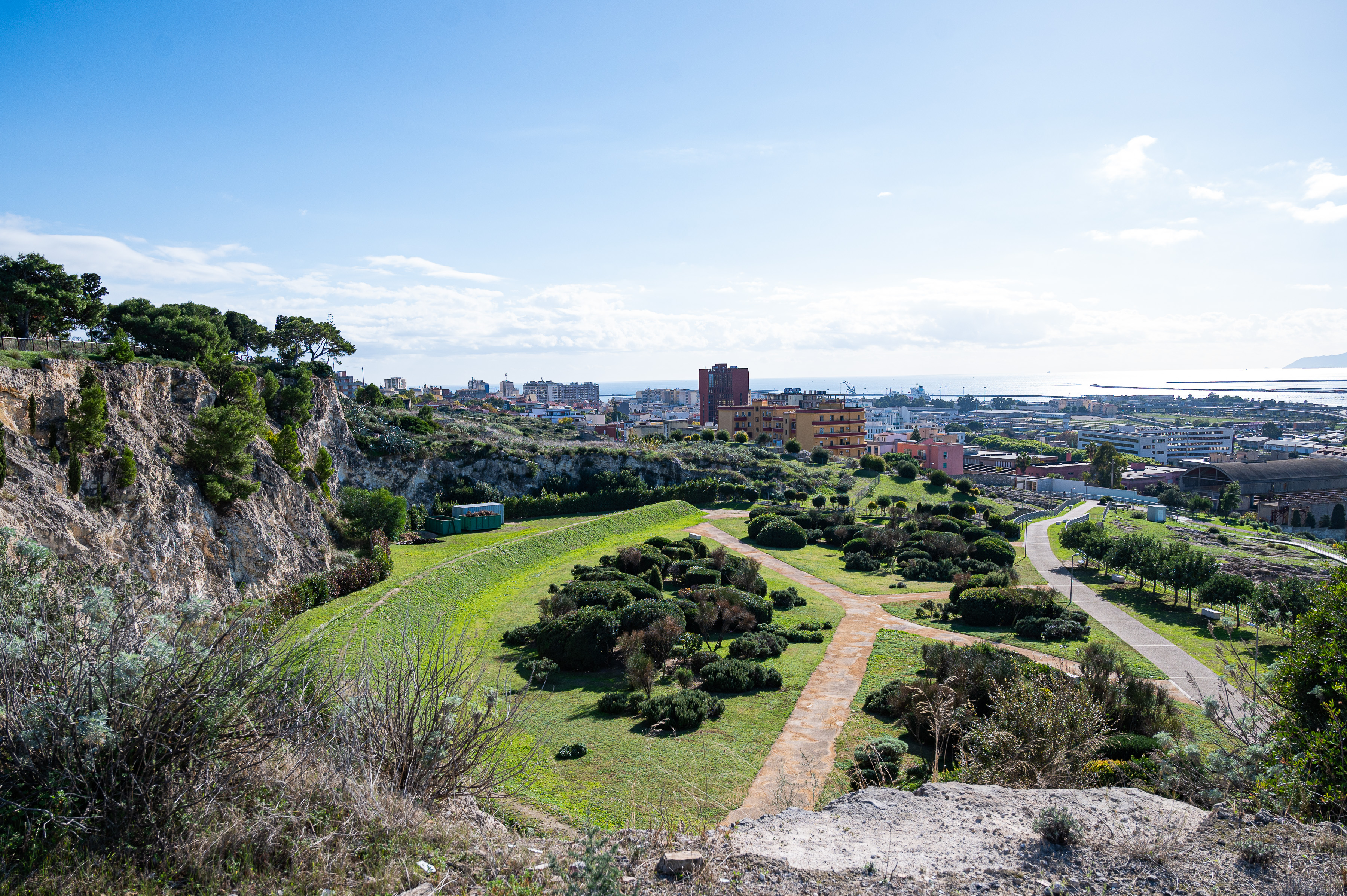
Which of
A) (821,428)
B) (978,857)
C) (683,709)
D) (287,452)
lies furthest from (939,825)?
(821,428)

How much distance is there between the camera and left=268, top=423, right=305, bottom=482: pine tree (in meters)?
32.8

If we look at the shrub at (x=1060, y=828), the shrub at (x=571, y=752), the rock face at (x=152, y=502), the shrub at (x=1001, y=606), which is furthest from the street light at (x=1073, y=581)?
the rock face at (x=152, y=502)

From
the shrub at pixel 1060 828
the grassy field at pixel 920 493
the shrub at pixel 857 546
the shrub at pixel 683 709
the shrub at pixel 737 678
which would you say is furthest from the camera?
the grassy field at pixel 920 493

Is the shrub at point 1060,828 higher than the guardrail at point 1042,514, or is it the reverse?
the shrub at point 1060,828

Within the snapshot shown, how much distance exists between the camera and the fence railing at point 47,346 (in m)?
24.7

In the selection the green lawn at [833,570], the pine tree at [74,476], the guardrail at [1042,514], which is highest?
the pine tree at [74,476]

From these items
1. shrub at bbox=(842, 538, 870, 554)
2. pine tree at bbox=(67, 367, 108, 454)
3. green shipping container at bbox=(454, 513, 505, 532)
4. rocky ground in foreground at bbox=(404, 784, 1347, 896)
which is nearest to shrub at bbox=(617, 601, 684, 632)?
rocky ground in foreground at bbox=(404, 784, 1347, 896)

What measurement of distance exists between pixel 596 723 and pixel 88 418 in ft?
64.9

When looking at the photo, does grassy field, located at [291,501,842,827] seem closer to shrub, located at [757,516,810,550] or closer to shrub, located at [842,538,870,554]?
shrub, located at [842,538,870,554]

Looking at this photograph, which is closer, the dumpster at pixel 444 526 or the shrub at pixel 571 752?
the shrub at pixel 571 752

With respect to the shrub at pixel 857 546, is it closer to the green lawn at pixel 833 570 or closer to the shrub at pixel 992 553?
the green lawn at pixel 833 570

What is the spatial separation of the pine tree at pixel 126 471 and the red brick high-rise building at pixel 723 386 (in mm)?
117198

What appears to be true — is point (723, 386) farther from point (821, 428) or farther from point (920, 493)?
point (920, 493)

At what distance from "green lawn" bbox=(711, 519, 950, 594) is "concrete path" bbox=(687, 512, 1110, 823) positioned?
→ 2.35 feet
